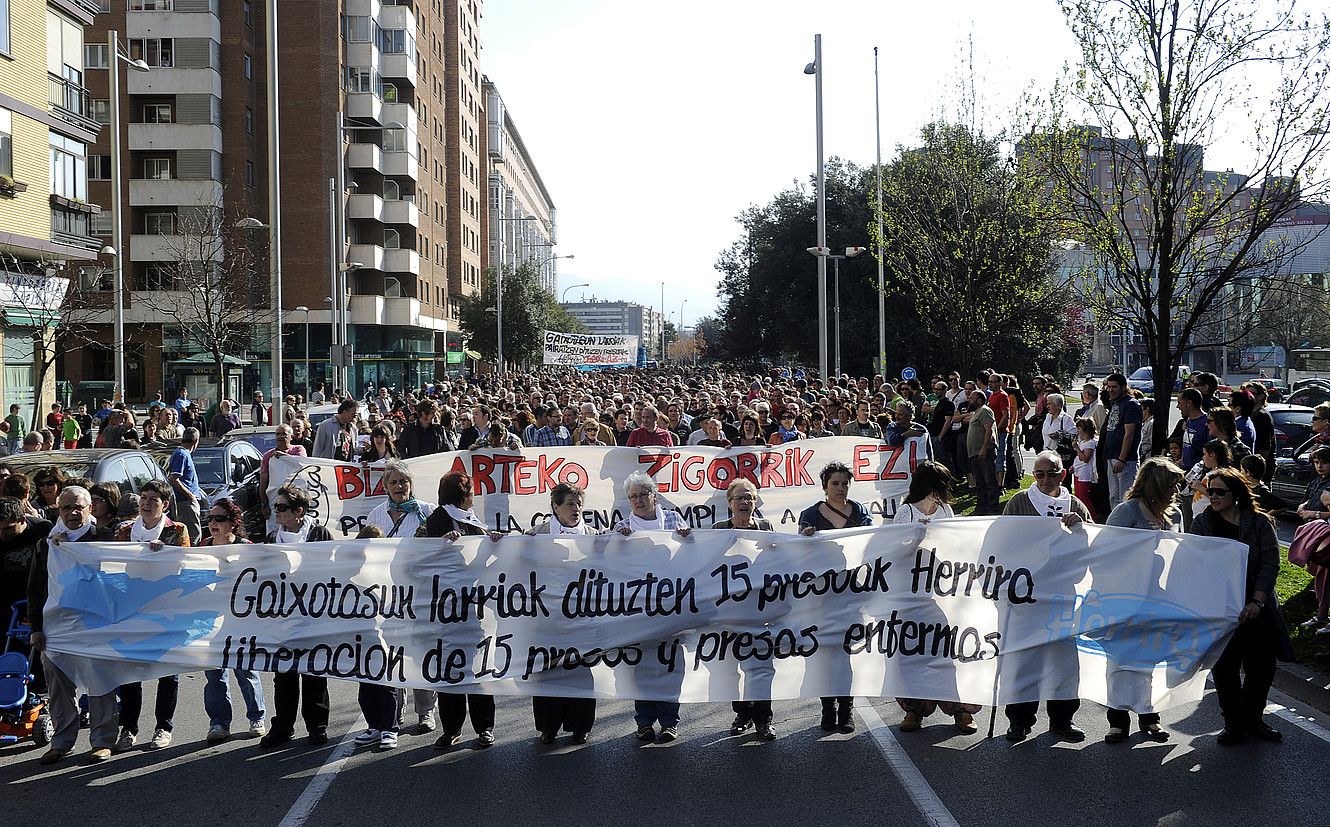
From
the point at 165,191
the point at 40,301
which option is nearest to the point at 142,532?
the point at 40,301

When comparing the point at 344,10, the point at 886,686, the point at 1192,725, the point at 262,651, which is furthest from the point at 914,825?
the point at 344,10

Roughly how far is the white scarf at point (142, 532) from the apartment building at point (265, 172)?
3892cm

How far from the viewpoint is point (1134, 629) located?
6.95 metres

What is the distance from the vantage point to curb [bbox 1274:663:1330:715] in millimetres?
7660

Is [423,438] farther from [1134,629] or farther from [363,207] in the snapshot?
[363,207]

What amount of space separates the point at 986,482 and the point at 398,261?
157 ft

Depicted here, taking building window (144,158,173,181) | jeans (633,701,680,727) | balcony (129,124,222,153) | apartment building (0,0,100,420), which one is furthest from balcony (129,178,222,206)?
jeans (633,701,680,727)

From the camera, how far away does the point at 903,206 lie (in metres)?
26.7

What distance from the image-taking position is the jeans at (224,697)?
7188 millimetres

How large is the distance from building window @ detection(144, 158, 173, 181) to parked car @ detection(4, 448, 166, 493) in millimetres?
44743

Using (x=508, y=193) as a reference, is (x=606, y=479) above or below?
below

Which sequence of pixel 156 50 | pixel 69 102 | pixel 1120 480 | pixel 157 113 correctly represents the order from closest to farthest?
pixel 1120 480
pixel 69 102
pixel 156 50
pixel 157 113

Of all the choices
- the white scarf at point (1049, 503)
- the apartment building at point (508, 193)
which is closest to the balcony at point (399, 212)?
the apartment building at point (508, 193)

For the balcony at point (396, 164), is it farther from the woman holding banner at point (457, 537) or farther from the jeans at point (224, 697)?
the jeans at point (224, 697)
